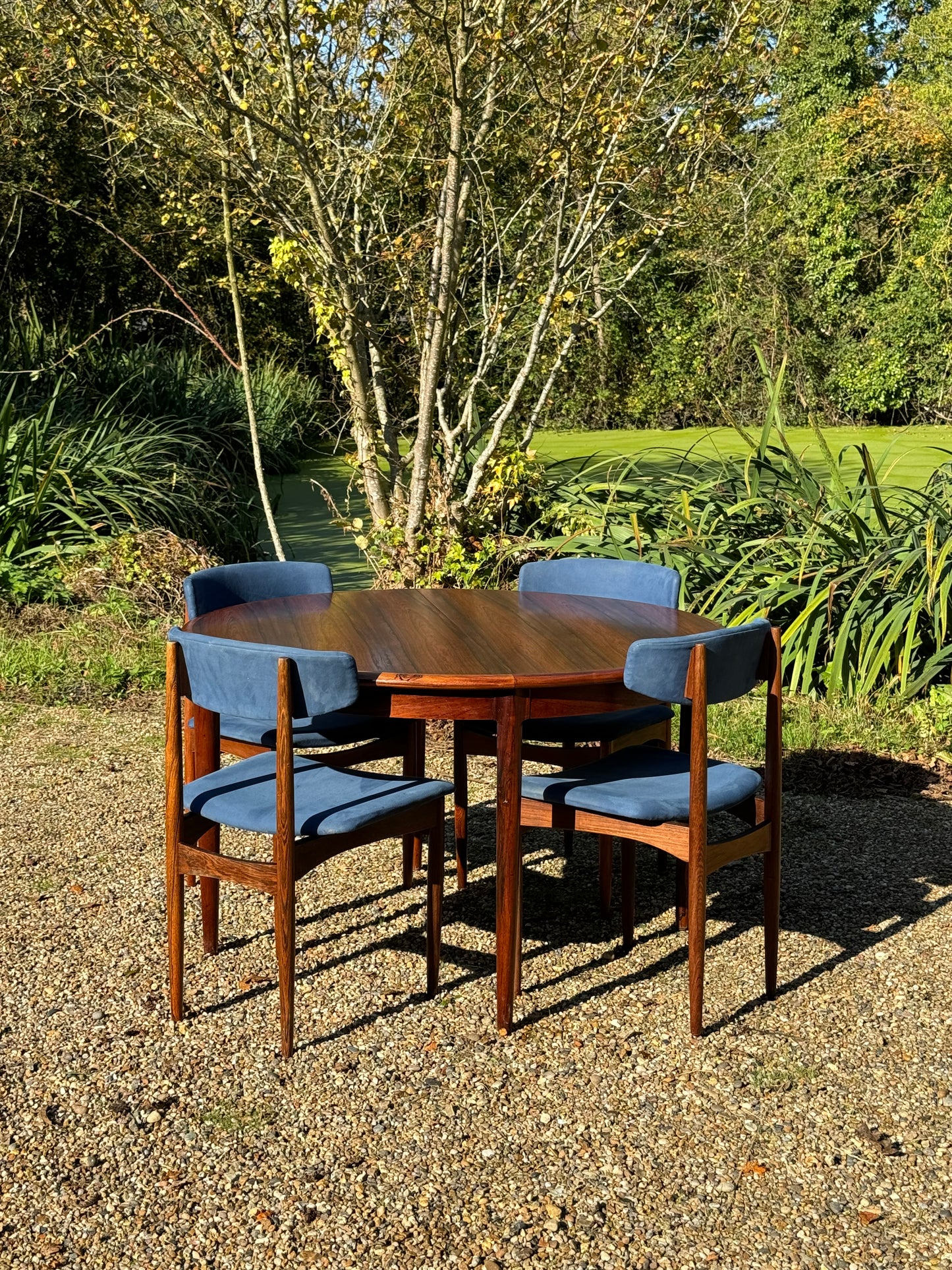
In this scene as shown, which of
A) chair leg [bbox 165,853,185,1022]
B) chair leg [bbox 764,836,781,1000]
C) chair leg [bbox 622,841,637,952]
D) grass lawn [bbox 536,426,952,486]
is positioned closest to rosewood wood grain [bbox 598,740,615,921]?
chair leg [bbox 622,841,637,952]

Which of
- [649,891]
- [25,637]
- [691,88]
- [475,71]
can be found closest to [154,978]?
[649,891]

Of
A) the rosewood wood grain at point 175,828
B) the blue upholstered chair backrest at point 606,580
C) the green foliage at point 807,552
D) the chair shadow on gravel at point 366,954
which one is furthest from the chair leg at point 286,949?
the green foliage at point 807,552

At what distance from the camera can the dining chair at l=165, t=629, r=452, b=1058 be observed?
99.4 inches

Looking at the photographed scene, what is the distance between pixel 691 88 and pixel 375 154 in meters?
1.51

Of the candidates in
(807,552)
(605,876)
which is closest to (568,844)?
(605,876)

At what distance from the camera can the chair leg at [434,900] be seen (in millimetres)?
2863

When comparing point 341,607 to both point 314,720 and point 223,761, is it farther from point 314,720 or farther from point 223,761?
point 223,761

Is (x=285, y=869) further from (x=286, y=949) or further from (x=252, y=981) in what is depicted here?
(x=252, y=981)

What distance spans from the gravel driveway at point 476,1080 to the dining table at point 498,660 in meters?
0.29

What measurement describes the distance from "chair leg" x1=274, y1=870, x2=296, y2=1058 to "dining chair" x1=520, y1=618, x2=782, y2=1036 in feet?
1.91

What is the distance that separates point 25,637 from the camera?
5930mm

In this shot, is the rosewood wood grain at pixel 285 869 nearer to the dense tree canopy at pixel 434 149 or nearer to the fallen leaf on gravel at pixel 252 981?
the fallen leaf on gravel at pixel 252 981

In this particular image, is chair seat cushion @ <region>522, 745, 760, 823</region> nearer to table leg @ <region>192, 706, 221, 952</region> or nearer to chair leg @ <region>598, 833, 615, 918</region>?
chair leg @ <region>598, 833, 615, 918</region>

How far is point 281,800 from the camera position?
2555mm
